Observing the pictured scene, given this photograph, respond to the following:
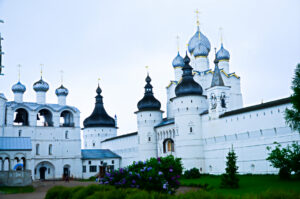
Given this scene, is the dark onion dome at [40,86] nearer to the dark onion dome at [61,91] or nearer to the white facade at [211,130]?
the dark onion dome at [61,91]

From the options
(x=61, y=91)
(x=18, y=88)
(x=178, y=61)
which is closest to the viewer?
(x=18, y=88)

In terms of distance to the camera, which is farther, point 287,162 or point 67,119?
point 67,119

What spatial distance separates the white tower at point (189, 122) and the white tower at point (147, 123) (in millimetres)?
5817

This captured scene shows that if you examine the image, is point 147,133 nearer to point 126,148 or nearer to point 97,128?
point 126,148

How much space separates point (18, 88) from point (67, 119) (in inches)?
278

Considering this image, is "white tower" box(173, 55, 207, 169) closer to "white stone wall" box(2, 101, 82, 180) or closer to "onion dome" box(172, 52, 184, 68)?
"onion dome" box(172, 52, 184, 68)

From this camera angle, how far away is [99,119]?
52969 millimetres

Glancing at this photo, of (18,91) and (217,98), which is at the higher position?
(18,91)

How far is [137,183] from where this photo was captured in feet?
44.3

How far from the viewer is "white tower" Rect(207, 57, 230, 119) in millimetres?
31953

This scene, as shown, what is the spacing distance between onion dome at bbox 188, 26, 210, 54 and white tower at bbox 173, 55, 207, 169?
7.93 metres

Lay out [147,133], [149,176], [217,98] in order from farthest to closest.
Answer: [147,133] < [217,98] < [149,176]

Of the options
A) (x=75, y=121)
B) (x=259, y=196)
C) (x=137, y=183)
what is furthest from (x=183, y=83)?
(x=259, y=196)

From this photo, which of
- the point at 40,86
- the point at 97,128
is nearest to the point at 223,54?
the point at 40,86
